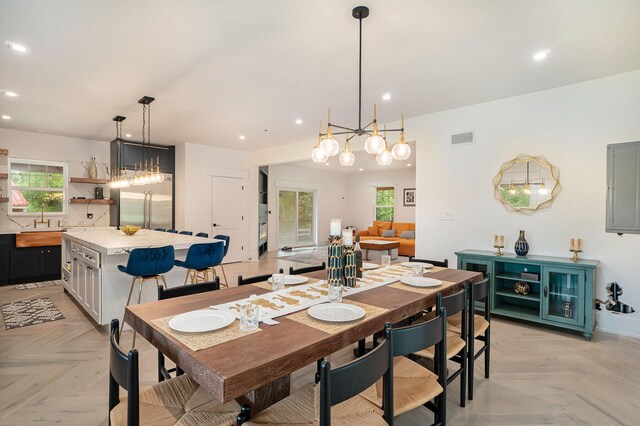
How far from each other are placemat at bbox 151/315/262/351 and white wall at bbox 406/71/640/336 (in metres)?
3.84

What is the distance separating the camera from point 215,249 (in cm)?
368

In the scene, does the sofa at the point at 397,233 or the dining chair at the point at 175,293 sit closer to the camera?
the dining chair at the point at 175,293

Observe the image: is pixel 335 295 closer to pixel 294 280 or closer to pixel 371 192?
pixel 294 280

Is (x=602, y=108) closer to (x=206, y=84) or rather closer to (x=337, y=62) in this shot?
(x=337, y=62)

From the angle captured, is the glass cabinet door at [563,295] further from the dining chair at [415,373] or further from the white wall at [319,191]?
the white wall at [319,191]

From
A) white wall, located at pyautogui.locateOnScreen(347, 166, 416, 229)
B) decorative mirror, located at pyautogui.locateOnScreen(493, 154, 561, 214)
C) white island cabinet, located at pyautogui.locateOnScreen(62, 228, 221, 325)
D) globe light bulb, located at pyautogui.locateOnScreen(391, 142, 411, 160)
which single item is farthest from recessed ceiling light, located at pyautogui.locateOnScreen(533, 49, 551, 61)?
white wall, located at pyautogui.locateOnScreen(347, 166, 416, 229)

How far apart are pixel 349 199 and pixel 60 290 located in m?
9.21

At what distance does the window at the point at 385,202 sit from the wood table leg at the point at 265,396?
32.6ft

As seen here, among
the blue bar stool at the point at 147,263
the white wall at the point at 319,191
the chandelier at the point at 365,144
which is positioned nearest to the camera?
the chandelier at the point at 365,144

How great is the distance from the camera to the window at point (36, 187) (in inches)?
231

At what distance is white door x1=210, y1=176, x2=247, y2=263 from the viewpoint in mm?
7324

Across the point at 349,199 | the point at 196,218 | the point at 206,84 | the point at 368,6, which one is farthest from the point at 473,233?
the point at 349,199

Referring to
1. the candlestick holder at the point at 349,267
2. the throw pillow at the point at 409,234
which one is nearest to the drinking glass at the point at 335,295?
the candlestick holder at the point at 349,267

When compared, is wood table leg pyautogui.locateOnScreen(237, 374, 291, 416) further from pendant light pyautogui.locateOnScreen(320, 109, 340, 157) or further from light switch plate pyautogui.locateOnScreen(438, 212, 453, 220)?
light switch plate pyautogui.locateOnScreen(438, 212, 453, 220)
